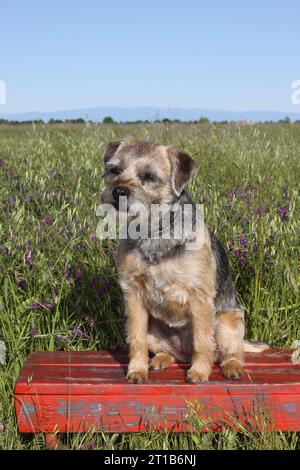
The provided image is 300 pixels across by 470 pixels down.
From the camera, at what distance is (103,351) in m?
3.83

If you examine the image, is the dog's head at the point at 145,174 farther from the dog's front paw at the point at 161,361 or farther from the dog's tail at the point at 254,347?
the dog's tail at the point at 254,347

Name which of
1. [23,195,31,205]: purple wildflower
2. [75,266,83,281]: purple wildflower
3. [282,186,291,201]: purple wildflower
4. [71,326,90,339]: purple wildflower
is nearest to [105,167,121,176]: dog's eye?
[75,266,83,281]: purple wildflower

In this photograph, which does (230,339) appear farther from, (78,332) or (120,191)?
(120,191)

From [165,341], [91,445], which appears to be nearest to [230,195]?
[165,341]

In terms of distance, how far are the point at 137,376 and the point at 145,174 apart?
1198mm

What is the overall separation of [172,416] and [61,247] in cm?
172

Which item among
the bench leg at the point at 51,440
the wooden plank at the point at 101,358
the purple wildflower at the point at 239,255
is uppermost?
the purple wildflower at the point at 239,255

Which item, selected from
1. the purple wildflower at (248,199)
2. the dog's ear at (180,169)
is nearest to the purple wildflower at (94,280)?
the dog's ear at (180,169)

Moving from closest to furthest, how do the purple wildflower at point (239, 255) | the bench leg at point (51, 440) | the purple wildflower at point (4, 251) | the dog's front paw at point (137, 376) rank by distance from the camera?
the bench leg at point (51, 440) → the dog's front paw at point (137, 376) → the purple wildflower at point (4, 251) → the purple wildflower at point (239, 255)

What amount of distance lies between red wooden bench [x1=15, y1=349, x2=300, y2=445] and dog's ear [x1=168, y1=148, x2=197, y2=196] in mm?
1160

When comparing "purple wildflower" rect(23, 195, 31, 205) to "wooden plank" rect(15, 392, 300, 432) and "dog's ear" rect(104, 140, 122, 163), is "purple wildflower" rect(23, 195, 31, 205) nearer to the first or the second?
"dog's ear" rect(104, 140, 122, 163)

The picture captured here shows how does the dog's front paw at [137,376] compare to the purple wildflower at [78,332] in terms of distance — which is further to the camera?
the purple wildflower at [78,332]

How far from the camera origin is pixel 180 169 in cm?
344

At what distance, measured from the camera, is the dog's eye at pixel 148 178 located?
133 inches
